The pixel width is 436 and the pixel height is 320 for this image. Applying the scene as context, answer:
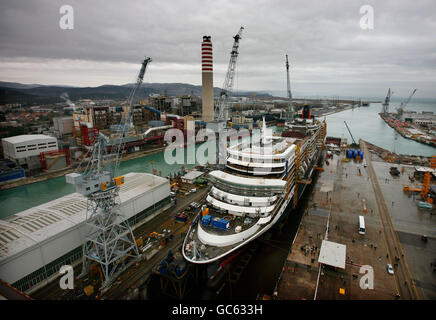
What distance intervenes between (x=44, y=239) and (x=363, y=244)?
1977 centimetres

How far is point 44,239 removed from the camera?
12453 mm

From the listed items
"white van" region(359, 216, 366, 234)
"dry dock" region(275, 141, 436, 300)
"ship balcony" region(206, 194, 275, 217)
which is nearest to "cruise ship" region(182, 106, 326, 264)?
"ship balcony" region(206, 194, 275, 217)

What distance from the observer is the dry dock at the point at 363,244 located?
41.1 ft

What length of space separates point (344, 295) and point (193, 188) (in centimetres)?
1680

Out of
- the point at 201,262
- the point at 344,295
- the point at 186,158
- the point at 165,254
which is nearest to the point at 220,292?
the point at 201,262

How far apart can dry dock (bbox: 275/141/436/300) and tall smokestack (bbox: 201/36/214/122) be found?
39.8 meters

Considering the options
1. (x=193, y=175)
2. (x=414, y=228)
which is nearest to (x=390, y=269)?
(x=414, y=228)

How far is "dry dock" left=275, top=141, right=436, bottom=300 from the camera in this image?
1254 centimetres

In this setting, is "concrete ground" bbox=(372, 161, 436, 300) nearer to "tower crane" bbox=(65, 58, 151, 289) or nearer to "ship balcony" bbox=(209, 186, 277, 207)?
"ship balcony" bbox=(209, 186, 277, 207)

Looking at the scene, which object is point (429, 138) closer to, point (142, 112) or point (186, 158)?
point (186, 158)

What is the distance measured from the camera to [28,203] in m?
24.1

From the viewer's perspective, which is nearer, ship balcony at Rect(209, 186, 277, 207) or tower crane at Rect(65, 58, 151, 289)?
tower crane at Rect(65, 58, 151, 289)

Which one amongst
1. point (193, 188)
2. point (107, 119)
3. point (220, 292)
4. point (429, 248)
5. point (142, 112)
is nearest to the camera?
point (220, 292)
